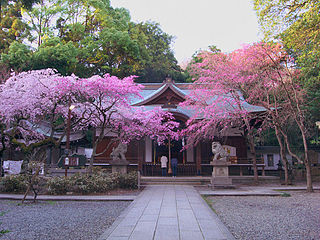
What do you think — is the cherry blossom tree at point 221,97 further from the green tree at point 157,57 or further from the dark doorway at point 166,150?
the green tree at point 157,57

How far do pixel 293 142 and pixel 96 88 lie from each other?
18.4 m

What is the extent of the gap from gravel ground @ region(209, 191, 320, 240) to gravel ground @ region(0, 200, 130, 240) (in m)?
3.17

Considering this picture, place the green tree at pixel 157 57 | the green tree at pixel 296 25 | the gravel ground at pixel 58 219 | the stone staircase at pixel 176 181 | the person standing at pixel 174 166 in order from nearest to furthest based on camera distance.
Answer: the gravel ground at pixel 58 219, the green tree at pixel 296 25, the stone staircase at pixel 176 181, the person standing at pixel 174 166, the green tree at pixel 157 57

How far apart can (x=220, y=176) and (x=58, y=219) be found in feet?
30.0

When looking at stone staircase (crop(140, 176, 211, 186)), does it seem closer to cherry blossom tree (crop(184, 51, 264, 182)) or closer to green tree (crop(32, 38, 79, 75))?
cherry blossom tree (crop(184, 51, 264, 182))

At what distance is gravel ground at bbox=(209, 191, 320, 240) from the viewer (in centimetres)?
Answer: 515

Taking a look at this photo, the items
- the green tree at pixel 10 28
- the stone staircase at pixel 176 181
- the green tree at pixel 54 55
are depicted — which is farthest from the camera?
the green tree at pixel 10 28

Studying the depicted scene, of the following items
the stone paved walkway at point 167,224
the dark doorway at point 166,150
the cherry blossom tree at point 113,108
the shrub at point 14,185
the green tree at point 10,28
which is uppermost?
the green tree at point 10,28

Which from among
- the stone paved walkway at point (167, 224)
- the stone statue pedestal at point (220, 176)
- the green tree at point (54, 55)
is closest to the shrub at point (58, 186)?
the stone paved walkway at point (167, 224)

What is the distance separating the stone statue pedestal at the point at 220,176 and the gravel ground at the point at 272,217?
3479mm

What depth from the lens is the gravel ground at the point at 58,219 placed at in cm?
512

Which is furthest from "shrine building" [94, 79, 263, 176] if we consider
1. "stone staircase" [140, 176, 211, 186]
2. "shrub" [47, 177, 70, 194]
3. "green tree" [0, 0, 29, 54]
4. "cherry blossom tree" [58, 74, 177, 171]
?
"green tree" [0, 0, 29, 54]

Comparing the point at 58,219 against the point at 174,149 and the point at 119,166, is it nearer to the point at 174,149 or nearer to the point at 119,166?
the point at 119,166

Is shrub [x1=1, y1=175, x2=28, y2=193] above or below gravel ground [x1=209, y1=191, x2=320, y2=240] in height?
above
